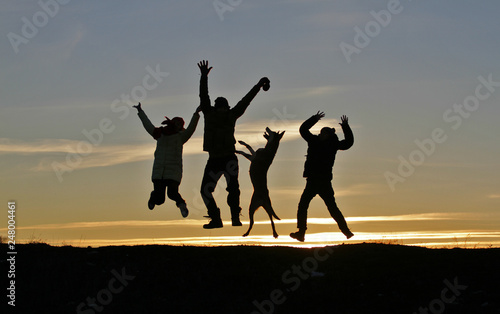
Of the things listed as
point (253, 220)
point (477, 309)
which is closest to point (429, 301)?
point (477, 309)

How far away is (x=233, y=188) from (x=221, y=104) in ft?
7.15

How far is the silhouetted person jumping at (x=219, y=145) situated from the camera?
18.6 metres

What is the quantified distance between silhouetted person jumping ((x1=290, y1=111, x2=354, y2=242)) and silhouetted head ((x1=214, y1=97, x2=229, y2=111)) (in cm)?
209

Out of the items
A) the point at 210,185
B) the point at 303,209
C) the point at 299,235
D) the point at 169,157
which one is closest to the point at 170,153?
the point at 169,157

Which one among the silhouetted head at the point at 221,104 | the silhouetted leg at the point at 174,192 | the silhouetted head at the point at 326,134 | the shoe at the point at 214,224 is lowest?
the shoe at the point at 214,224

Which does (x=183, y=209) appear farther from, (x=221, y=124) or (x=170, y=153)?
(x=221, y=124)

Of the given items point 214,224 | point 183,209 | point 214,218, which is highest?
point 183,209

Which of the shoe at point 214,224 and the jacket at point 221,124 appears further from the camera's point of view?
the shoe at point 214,224

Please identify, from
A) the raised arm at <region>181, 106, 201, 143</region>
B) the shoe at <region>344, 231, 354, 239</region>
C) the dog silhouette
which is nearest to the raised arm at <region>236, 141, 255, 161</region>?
the dog silhouette

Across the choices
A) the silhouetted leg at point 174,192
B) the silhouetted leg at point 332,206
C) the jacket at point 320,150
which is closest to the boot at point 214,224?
the silhouetted leg at point 174,192

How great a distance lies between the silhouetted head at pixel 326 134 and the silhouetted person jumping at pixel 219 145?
77.9 inches

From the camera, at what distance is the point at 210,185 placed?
740 inches

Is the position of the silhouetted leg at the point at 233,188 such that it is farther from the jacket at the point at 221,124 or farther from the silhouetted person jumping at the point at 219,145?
the jacket at the point at 221,124

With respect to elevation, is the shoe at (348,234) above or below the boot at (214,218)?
below
